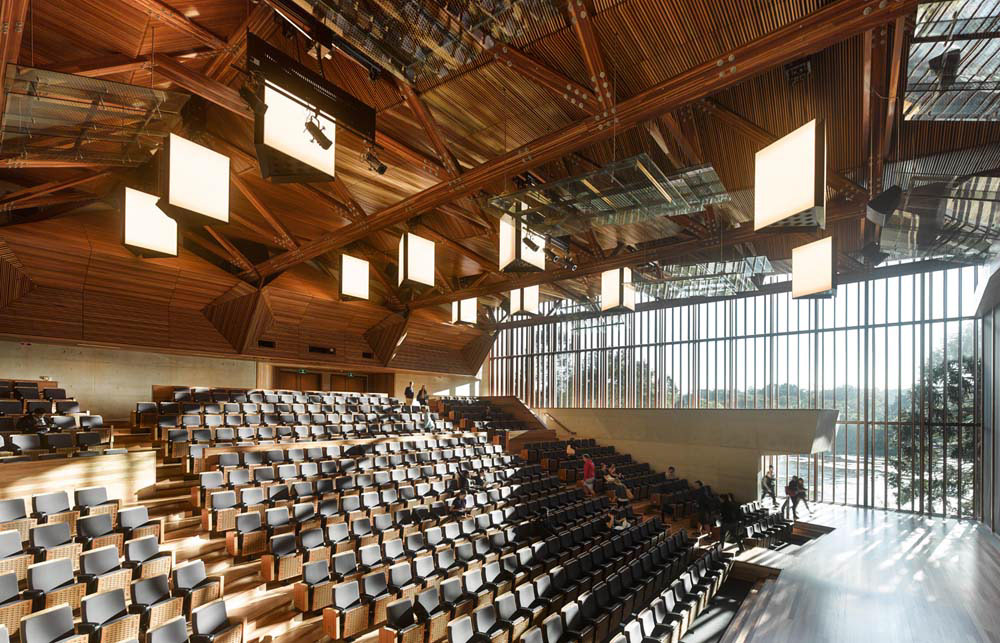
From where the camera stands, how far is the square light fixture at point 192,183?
4684 mm

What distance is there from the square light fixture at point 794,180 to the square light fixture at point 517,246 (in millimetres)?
2935

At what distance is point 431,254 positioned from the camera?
8.21 metres

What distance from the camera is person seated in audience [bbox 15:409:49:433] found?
7391 mm

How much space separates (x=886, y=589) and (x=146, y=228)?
10819 millimetres

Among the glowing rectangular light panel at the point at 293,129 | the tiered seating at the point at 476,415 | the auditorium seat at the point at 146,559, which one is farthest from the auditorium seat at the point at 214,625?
the tiered seating at the point at 476,415

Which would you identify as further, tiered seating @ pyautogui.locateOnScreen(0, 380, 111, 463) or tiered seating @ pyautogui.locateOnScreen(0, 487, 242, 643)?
tiered seating @ pyautogui.locateOnScreen(0, 380, 111, 463)

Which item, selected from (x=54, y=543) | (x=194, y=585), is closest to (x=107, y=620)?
(x=194, y=585)

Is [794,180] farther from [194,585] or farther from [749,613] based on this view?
[194,585]

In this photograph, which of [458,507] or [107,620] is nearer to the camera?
[107,620]

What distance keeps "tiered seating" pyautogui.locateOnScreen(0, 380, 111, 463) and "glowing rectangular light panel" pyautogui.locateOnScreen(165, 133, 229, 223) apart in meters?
→ 4.09

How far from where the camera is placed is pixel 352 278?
9266 mm

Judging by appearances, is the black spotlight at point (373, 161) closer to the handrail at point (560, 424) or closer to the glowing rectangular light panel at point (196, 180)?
the glowing rectangular light panel at point (196, 180)

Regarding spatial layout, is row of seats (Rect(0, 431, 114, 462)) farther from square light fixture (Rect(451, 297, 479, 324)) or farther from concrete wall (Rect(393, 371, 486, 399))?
concrete wall (Rect(393, 371, 486, 399))

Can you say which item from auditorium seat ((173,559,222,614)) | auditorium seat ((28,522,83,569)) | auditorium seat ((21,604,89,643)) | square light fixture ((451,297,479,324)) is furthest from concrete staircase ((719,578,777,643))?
square light fixture ((451,297,479,324))
